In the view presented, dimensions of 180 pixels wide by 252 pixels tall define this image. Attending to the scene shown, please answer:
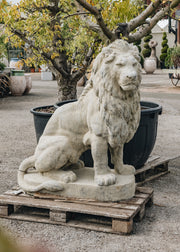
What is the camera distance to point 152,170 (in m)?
3.94

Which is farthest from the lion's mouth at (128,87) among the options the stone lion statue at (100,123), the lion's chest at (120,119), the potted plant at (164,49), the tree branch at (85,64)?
the potted plant at (164,49)

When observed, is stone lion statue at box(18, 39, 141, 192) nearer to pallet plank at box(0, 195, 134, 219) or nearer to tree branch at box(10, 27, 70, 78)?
pallet plank at box(0, 195, 134, 219)

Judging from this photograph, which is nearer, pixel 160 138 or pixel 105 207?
pixel 105 207

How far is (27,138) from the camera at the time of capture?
576cm

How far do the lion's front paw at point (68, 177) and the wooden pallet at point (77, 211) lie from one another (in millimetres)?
151

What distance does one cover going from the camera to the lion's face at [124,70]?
2.50 meters

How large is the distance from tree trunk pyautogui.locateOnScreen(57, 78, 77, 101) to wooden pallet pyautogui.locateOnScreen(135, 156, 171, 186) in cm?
189

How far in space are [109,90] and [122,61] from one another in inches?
9.4

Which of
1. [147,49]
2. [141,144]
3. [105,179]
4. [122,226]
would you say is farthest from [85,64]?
[147,49]

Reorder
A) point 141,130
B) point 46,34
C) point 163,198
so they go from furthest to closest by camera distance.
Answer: point 46,34 → point 141,130 → point 163,198

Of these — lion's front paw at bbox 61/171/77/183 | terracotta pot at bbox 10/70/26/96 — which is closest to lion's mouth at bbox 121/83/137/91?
lion's front paw at bbox 61/171/77/183

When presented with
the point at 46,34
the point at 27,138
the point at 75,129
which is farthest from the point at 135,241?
the point at 27,138

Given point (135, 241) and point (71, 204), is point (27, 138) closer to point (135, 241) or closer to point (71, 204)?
point (71, 204)

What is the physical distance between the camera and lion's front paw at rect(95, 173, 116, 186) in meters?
2.63
